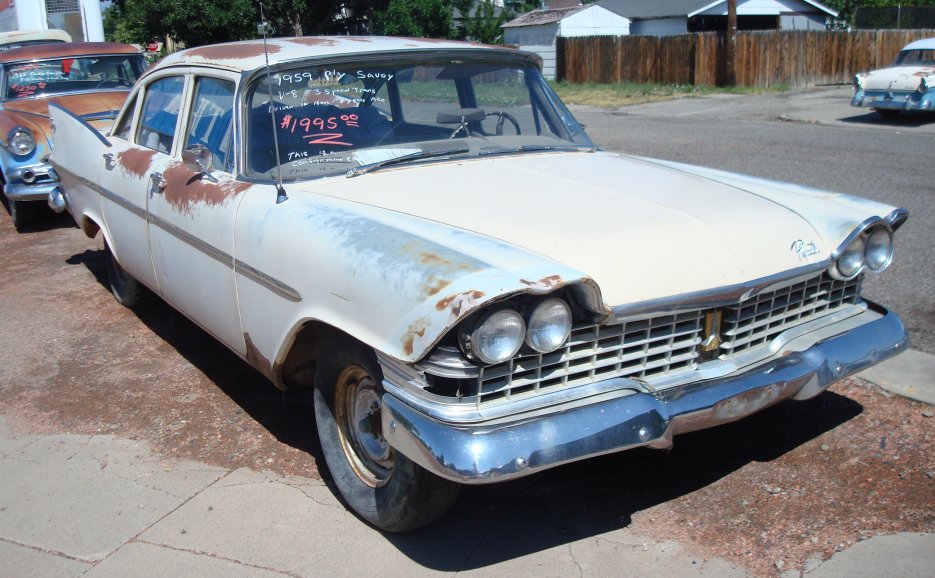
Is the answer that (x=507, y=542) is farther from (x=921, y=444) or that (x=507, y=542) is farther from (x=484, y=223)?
(x=921, y=444)

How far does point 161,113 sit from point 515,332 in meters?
3.04

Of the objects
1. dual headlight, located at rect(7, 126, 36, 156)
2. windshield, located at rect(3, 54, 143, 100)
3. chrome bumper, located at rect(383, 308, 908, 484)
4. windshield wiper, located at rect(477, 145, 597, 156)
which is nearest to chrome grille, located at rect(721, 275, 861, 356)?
chrome bumper, located at rect(383, 308, 908, 484)

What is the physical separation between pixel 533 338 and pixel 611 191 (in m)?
1.09

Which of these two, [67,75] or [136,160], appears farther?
[67,75]

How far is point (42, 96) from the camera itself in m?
9.33

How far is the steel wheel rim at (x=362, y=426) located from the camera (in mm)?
3201

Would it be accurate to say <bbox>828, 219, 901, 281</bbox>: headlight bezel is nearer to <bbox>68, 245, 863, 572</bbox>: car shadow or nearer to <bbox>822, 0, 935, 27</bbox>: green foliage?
<bbox>68, 245, 863, 572</bbox>: car shadow

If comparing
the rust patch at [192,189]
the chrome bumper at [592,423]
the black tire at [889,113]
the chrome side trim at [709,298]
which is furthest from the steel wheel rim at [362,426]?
the black tire at [889,113]

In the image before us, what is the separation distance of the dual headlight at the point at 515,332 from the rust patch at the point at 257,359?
1.22 meters

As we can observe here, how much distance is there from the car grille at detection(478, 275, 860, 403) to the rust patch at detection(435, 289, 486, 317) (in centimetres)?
25

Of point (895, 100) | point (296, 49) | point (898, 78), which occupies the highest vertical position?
point (296, 49)

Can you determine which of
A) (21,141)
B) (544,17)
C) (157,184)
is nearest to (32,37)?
(21,141)

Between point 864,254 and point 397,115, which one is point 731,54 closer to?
point 397,115

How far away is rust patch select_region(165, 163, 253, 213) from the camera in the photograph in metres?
3.86
